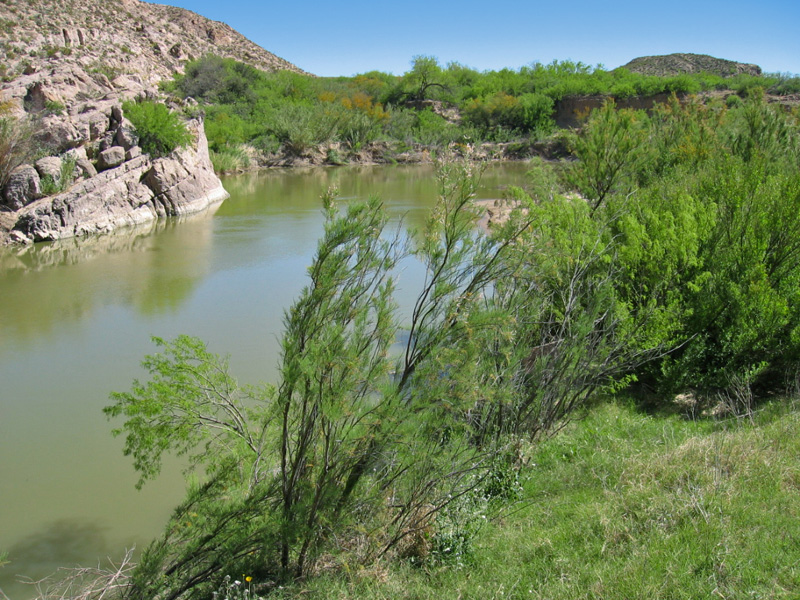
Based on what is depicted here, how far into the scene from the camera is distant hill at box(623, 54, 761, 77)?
218 feet

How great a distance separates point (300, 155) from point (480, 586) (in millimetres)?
38505

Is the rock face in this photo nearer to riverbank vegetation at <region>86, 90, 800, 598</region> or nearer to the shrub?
the shrub

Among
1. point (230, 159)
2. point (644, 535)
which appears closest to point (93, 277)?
point (644, 535)

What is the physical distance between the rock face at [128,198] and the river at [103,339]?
79 cm

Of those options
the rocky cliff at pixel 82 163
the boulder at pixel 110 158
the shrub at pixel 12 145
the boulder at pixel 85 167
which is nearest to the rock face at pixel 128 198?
the rocky cliff at pixel 82 163

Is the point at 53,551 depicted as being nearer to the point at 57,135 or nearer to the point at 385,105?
the point at 57,135

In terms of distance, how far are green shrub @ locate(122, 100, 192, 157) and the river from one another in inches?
114

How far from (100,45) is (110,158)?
32.9m

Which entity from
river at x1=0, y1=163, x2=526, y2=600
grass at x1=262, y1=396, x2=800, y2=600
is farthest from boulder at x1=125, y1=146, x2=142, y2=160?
grass at x1=262, y1=396, x2=800, y2=600

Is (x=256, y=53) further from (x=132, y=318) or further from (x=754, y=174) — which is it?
(x=754, y=174)

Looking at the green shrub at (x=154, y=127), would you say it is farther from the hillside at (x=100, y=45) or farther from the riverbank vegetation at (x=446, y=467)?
the riverbank vegetation at (x=446, y=467)

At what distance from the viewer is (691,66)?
6762 centimetres

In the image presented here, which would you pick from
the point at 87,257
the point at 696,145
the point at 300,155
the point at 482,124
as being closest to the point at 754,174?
the point at 696,145

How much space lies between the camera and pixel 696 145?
15.7m
